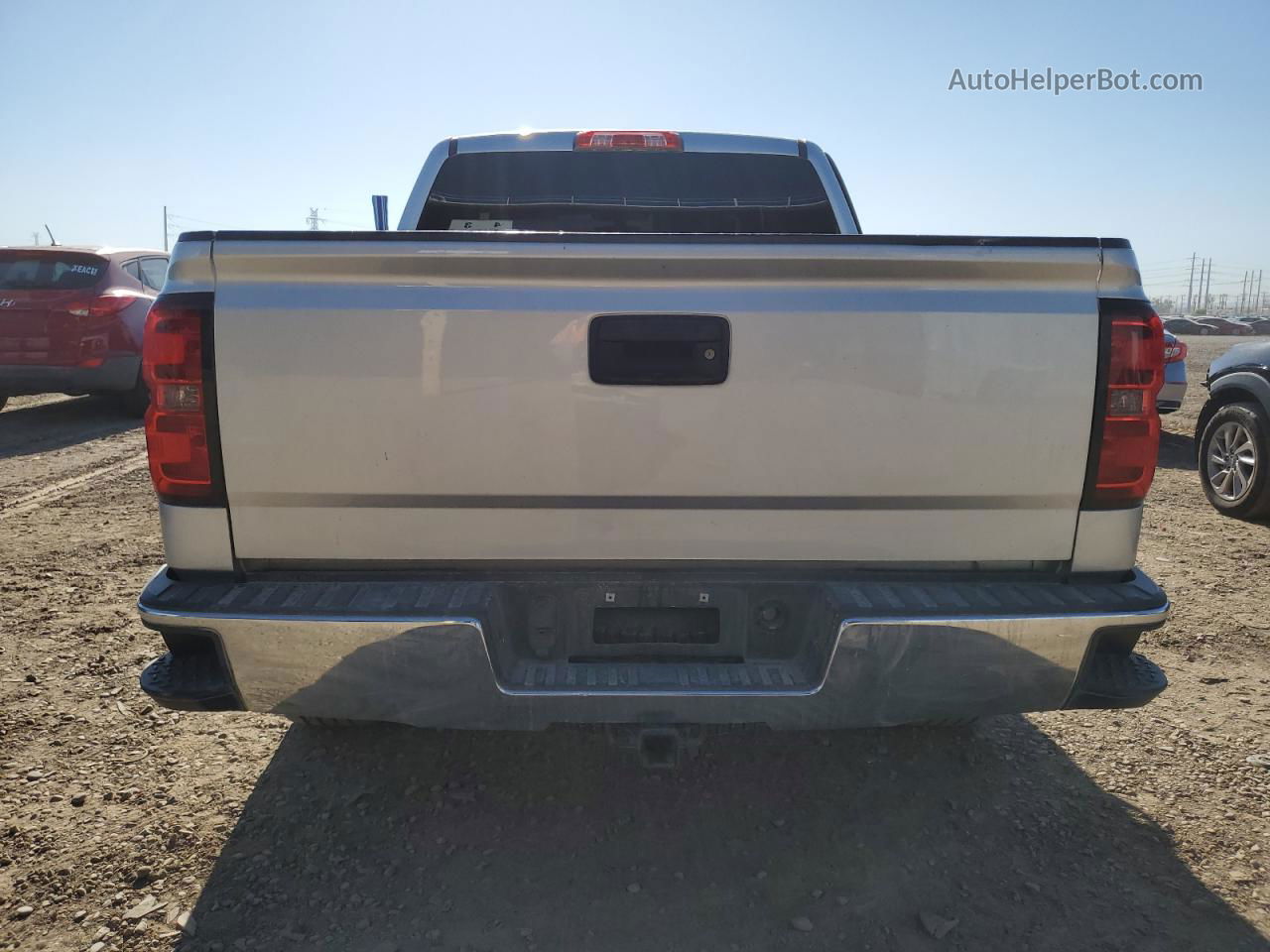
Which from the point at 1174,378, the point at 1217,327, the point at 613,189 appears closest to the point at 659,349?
the point at 613,189

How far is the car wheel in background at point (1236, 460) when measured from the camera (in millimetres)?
5770

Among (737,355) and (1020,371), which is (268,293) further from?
(1020,371)

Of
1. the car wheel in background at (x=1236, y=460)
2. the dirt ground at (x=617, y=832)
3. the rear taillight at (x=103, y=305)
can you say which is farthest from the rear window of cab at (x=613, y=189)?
the rear taillight at (x=103, y=305)

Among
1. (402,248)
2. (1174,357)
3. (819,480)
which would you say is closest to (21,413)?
(402,248)

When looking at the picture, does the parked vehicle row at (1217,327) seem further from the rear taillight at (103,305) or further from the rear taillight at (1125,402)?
the rear taillight at (1125,402)

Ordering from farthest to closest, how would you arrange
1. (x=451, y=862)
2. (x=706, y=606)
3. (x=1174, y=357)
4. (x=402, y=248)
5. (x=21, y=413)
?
(x=21, y=413)
(x=1174, y=357)
(x=451, y=862)
(x=706, y=606)
(x=402, y=248)

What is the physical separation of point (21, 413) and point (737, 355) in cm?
1079

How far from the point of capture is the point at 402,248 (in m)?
1.95

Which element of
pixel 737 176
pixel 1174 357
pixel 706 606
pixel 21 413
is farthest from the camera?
pixel 21 413

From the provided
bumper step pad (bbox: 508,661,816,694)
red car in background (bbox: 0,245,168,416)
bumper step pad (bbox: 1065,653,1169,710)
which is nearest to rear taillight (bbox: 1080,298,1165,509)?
bumper step pad (bbox: 1065,653,1169,710)

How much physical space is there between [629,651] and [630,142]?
7.97 feet

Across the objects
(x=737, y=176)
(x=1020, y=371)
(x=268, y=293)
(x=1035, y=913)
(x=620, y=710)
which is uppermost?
(x=737, y=176)

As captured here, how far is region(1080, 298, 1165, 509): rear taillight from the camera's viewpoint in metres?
2.01

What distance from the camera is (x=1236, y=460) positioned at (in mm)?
6020
